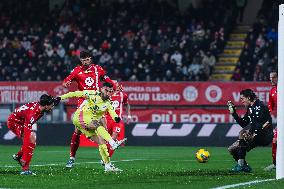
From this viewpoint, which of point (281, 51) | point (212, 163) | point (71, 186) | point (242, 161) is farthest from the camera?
point (212, 163)

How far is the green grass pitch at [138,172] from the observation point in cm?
1511

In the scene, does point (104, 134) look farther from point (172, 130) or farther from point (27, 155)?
point (172, 130)

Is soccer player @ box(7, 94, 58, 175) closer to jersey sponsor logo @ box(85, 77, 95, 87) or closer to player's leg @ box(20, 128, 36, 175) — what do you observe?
player's leg @ box(20, 128, 36, 175)

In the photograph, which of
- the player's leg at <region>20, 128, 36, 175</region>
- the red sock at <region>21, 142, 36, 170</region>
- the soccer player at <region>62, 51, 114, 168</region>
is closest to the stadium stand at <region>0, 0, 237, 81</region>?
the soccer player at <region>62, 51, 114, 168</region>

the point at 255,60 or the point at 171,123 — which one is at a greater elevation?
the point at 255,60

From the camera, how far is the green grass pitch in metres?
15.1

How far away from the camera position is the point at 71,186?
1473 cm

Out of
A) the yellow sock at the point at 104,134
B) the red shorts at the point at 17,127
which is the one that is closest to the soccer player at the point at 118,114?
the yellow sock at the point at 104,134

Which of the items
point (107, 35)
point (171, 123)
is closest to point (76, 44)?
point (107, 35)

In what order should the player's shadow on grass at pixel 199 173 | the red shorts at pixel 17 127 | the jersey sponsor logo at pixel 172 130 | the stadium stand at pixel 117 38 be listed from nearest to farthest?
the player's shadow on grass at pixel 199 173 < the red shorts at pixel 17 127 < the jersey sponsor logo at pixel 172 130 < the stadium stand at pixel 117 38

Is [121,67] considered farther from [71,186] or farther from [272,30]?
[71,186]

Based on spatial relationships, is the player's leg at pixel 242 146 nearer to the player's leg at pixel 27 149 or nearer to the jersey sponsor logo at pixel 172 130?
the player's leg at pixel 27 149

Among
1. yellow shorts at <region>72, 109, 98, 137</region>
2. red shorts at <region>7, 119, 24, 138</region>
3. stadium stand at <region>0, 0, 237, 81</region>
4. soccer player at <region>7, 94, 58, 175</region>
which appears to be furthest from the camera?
stadium stand at <region>0, 0, 237, 81</region>

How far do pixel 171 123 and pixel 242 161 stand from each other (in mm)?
12332
